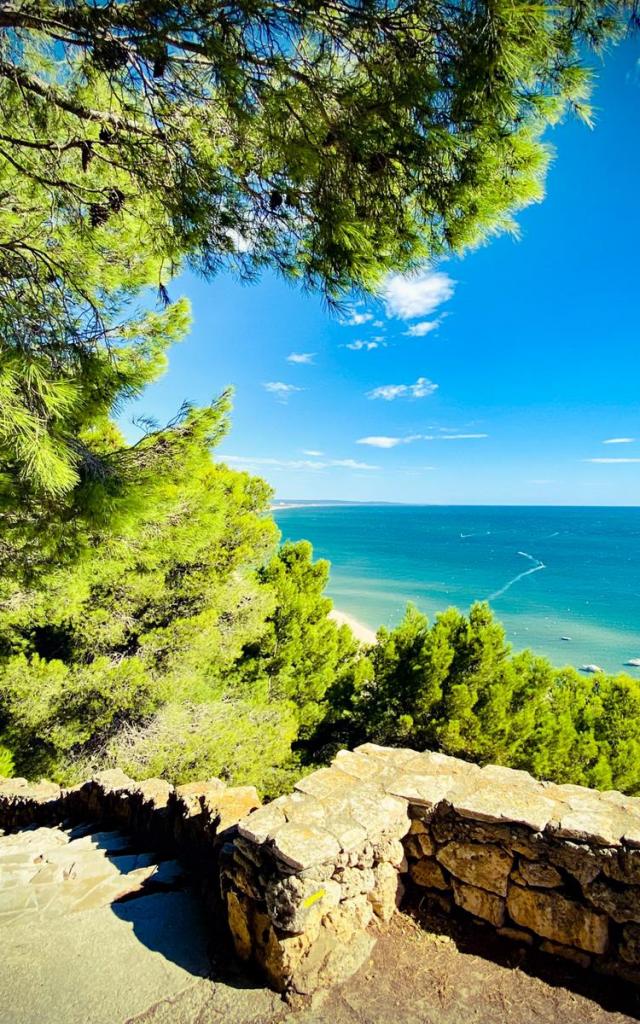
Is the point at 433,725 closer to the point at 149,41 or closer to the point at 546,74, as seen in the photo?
the point at 546,74

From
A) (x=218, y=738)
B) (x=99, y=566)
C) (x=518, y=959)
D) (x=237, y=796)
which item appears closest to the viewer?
(x=518, y=959)

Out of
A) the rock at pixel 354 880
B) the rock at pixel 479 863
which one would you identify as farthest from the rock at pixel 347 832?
the rock at pixel 479 863

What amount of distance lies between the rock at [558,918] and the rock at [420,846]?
18.0 inches

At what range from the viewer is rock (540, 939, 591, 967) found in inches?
92.1

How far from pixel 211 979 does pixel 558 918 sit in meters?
1.80

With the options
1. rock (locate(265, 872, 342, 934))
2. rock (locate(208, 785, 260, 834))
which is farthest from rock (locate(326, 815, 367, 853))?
rock (locate(208, 785, 260, 834))

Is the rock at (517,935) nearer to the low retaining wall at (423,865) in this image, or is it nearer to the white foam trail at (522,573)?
the low retaining wall at (423,865)

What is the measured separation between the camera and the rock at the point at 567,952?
92.1 inches

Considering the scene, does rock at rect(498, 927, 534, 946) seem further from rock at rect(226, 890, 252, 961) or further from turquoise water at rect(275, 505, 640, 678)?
turquoise water at rect(275, 505, 640, 678)

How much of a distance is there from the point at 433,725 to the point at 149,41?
29.2ft

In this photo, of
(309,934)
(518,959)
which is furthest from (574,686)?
(309,934)

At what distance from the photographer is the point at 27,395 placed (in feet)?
8.71

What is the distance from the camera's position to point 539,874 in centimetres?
246

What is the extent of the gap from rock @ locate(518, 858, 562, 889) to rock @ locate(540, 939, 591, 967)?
279 mm
